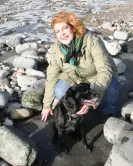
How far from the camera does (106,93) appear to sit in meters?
4.11

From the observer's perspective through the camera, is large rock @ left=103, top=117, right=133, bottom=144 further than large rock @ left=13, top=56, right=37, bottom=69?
No

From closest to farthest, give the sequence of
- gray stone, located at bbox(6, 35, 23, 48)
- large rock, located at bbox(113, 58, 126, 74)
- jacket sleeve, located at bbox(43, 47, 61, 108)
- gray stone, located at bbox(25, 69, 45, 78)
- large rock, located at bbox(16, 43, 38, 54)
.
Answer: jacket sleeve, located at bbox(43, 47, 61, 108)
gray stone, located at bbox(25, 69, 45, 78)
large rock, located at bbox(113, 58, 126, 74)
large rock, located at bbox(16, 43, 38, 54)
gray stone, located at bbox(6, 35, 23, 48)

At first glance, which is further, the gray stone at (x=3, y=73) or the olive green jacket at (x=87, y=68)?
the gray stone at (x=3, y=73)

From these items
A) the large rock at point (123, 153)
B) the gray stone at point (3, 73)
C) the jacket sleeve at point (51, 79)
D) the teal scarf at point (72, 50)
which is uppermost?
the teal scarf at point (72, 50)

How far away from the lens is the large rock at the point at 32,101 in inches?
173

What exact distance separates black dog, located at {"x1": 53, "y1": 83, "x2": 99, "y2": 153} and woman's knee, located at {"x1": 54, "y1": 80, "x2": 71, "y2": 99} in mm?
503

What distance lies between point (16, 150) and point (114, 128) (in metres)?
1.13

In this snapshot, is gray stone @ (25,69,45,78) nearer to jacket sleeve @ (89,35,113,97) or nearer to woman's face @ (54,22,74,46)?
jacket sleeve @ (89,35,113,97)

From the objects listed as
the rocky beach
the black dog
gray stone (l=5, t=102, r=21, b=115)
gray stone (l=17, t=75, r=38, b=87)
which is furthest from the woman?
gray stone (l=17, t=75, r=38, b=87)

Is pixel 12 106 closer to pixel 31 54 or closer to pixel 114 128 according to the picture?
pixel 114 128

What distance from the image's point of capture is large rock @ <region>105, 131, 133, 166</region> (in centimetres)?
290

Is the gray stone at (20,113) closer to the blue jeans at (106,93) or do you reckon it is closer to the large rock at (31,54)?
the blue jeans at (106,93)

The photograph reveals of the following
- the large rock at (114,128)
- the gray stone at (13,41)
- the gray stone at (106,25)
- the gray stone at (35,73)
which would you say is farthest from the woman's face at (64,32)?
the gray stone at (106,25)

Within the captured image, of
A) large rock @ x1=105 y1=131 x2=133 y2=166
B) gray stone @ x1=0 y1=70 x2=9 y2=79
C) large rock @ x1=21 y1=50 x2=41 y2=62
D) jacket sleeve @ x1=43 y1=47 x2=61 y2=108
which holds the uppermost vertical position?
jacket sleeve @ x1=43 y1=47 x2=61 y2=108
